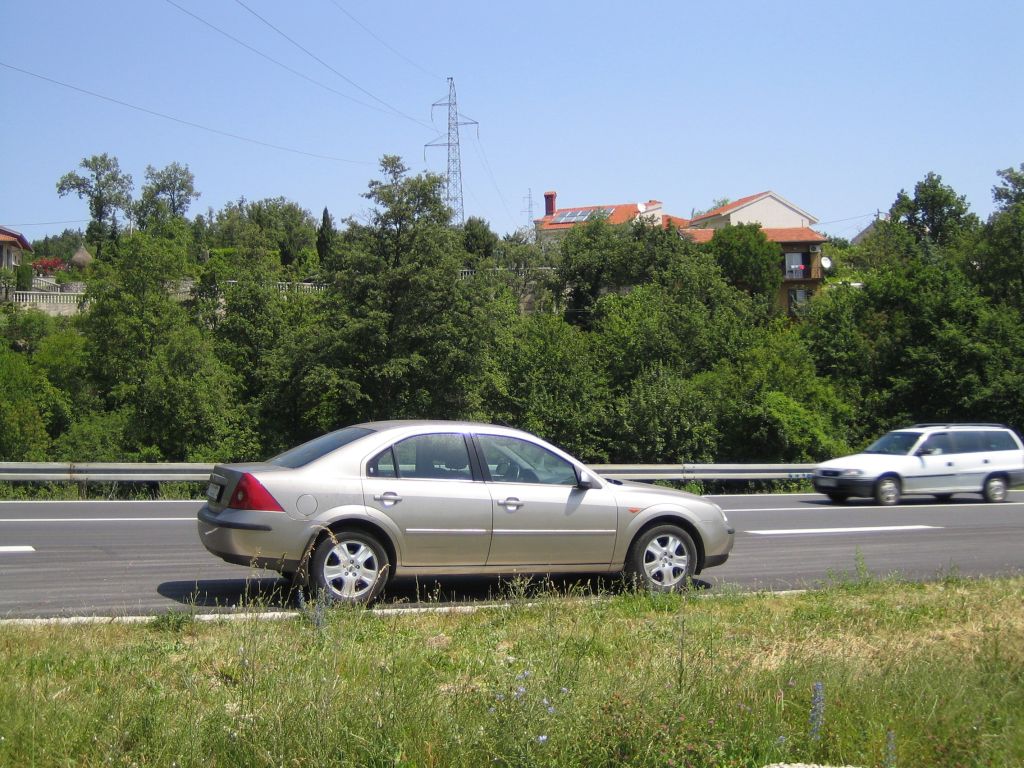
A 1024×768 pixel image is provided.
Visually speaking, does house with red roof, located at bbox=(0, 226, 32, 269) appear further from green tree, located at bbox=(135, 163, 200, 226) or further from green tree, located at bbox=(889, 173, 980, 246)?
green tree, located at bbox=(889, 173, 980, 246)

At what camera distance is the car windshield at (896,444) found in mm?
20666

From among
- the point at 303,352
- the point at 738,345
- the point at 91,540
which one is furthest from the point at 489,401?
the point at 91,540

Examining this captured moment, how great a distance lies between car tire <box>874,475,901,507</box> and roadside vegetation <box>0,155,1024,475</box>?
13423mm

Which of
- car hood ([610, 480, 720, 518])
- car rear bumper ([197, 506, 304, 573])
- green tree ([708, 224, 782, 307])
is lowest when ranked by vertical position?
car rear bumper ([197, 506, 304, 573])

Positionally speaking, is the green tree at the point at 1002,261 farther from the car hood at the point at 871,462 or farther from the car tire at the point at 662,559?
the car tire at the point at 662,559

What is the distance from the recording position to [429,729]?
465 cm

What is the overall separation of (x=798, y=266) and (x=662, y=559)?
79478mm

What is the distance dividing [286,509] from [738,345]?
36500 mm

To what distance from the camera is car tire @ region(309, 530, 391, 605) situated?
7898mm

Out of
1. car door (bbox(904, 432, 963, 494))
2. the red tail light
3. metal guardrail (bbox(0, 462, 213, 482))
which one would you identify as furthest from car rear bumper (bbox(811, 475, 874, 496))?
the red tail light

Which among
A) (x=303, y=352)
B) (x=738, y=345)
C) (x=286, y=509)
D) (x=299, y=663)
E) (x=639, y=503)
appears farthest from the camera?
(x=738, y=345)

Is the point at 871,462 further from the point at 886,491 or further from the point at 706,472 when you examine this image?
the point at 706,472

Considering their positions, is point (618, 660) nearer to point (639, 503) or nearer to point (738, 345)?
point (639, 503)

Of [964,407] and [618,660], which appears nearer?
[618,660]
